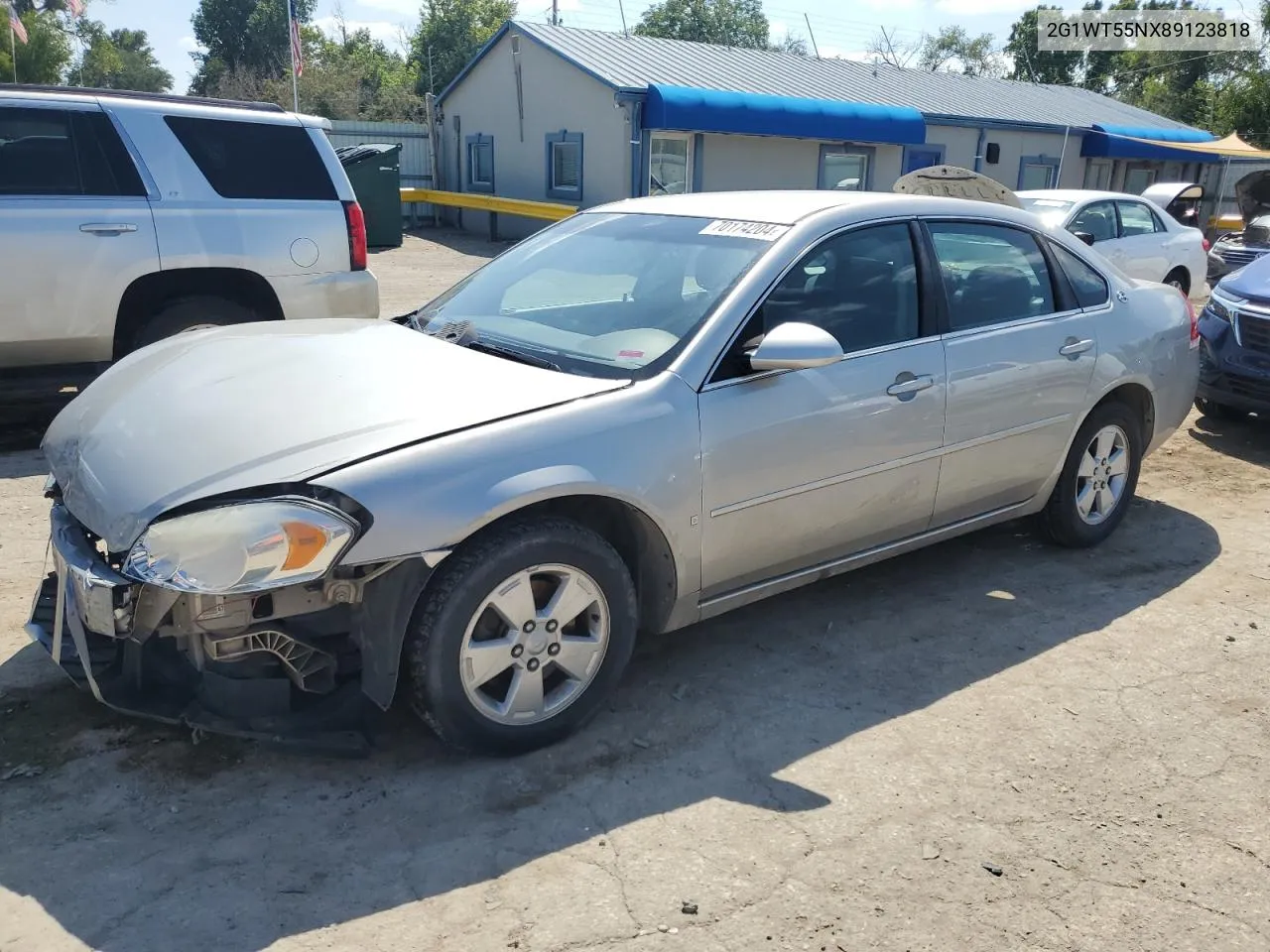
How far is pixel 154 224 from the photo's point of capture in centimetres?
609

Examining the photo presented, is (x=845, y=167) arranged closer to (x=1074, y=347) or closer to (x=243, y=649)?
(x=1074, y=347)

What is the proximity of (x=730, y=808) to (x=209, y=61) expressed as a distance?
215 ft

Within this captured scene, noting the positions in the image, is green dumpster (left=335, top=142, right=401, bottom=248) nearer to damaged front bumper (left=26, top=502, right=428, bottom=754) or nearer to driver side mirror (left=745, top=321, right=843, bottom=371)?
driver side mirror (left=745, top=321, right=843, bottom=371)

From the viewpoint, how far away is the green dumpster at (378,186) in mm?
17547

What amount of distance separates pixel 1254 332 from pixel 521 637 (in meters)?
6.28

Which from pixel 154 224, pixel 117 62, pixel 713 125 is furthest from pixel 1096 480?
pixel 117 62

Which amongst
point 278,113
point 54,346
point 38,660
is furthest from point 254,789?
point 278,113

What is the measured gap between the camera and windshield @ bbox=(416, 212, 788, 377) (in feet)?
11.8

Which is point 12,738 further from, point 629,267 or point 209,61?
point 209,61

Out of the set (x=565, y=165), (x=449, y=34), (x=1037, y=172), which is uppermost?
(x=449, y=34)

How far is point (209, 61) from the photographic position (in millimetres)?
58906

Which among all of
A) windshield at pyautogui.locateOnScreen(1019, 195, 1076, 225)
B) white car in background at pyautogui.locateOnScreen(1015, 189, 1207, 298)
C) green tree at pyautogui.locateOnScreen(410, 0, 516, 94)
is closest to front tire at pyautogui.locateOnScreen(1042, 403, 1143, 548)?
white car in background at pyautogui.locateOnScreen(1015, 189, 1207, 298)

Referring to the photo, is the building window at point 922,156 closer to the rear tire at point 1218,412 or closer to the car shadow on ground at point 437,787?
the rear tire at point 1218,412

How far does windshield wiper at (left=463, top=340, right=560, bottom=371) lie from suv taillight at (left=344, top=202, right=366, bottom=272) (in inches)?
134
